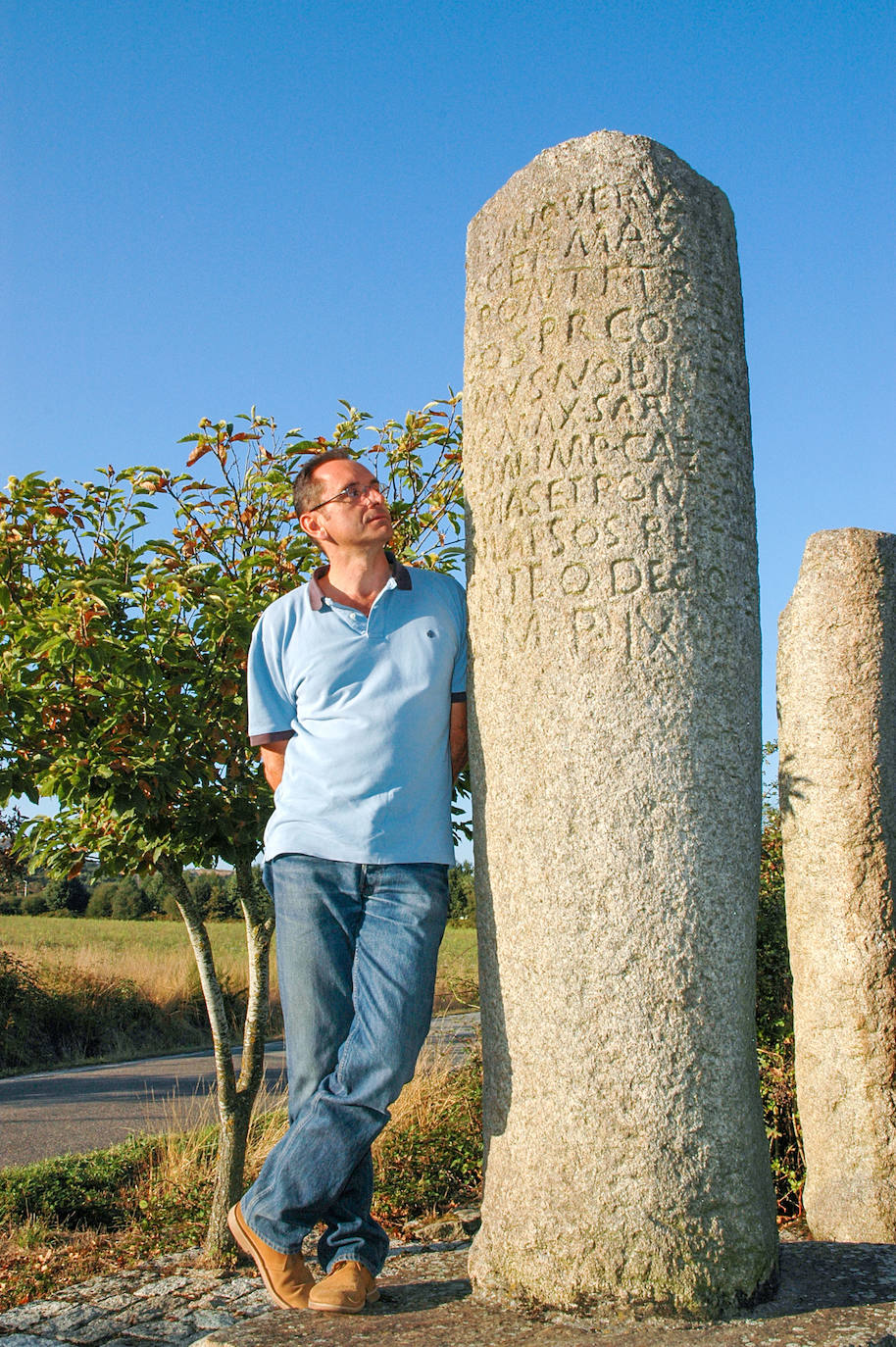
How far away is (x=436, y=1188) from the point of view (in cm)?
599

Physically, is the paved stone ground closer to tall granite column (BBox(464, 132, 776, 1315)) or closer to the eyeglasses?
tall granite column (BBox(464, 132, 776, 1315))

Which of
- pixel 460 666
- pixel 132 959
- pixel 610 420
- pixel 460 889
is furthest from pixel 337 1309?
pixel 132 959

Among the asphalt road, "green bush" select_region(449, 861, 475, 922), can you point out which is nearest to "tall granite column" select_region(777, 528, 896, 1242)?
the asphalt road

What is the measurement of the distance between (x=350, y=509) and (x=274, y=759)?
0.74 meters

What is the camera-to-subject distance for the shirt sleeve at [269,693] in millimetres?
3049

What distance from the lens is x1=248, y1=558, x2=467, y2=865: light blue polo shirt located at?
2779mm

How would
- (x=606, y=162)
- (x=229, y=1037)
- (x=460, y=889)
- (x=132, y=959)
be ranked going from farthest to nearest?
(x=132, y=959), (x=460, y=889), (x=229, y=1037), (x=606, y=162)

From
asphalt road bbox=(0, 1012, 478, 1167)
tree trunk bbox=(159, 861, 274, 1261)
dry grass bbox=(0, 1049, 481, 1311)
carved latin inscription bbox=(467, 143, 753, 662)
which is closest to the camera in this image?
carved latin inscription bbox=(467, 143, 753, 662)

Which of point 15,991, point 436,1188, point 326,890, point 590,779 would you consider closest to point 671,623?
point 590,779

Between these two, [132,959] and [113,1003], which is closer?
[113,1003]

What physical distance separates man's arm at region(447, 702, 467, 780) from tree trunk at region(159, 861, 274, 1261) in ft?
7.38

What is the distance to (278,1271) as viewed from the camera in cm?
262

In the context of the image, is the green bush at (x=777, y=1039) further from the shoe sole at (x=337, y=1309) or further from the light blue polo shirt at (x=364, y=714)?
the shoe sole at (x=337, y=1309)

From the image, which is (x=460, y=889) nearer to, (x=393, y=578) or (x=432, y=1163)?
(x=432, y=1163)
